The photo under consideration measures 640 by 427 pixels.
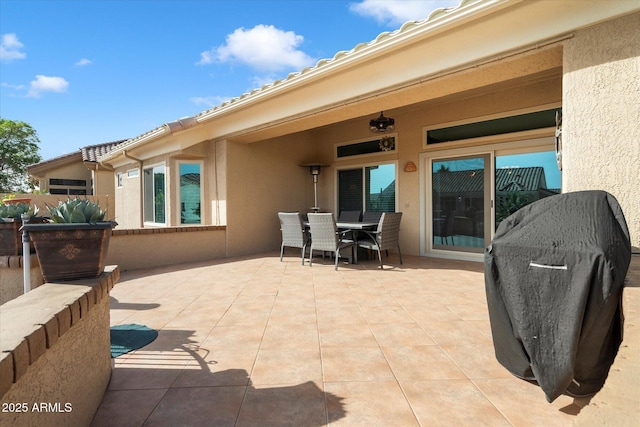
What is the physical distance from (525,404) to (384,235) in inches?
147

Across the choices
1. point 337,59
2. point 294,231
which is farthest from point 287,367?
point 294,231

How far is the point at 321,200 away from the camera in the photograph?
27.6ft

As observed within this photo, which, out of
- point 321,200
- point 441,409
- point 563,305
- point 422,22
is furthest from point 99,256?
point 321,200

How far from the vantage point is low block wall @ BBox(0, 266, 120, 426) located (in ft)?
3.00

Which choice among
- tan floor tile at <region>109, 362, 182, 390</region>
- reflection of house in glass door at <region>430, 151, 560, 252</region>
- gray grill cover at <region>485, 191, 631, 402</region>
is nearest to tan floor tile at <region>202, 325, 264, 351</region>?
tan floor tile at <region>109, 362, 182, 390</region>

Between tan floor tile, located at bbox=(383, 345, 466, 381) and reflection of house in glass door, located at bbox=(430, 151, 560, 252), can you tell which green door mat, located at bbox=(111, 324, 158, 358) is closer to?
tan floor tile, located at bbox=(383, 345, 466, 381)

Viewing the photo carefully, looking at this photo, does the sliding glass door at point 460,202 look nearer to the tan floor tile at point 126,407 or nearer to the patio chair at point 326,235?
the patio chair at point 326,235

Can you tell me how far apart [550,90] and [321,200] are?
5.18 meters

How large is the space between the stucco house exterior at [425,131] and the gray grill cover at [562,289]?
1374mm

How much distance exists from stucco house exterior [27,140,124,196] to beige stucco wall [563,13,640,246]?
→ 39.9ft

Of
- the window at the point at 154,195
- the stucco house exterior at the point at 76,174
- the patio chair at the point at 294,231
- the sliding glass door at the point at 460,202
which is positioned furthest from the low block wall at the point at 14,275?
the stucco house exterior at the point at 76,174

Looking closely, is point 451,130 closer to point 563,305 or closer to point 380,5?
point 380,5

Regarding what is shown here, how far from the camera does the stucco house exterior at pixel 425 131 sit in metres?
2.51

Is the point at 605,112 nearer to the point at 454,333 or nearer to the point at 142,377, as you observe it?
the point at 454,333
